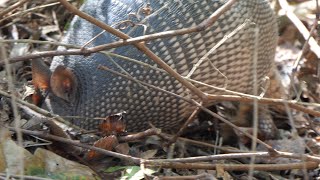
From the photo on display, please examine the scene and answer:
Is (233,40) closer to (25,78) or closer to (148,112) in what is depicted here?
(148,112)

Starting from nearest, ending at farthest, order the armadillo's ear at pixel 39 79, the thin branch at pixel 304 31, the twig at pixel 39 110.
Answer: the twig at pixel 39 110
the armadillo's ear at pixel 39 79
the thin branch at pixel 304 31

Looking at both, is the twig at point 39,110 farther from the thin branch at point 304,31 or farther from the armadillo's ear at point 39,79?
the thin branch at point 304,31

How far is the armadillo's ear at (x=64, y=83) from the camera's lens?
3.84m

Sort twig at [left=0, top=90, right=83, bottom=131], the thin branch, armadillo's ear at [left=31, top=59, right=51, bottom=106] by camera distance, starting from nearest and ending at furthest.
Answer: twig at [left=0, top=90, right=83, bottom=131] → armadillo's ear at [left=31, top=59, right=51, bottom=106] → the thin branch

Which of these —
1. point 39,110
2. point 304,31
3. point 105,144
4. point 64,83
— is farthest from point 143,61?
point 304,31

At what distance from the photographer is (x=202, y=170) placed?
3672 millimetres

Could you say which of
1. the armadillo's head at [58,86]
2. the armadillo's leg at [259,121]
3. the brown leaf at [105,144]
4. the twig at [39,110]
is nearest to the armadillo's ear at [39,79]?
the armadillo's head at [58,86]

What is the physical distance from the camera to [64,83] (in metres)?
3.93

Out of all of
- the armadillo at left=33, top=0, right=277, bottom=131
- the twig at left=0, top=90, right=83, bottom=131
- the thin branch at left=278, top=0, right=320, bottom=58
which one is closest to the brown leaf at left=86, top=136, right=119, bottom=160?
the twig at left=0, top=90, right=83, bottom=131

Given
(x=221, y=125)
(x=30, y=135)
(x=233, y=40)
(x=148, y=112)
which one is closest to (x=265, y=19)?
(x=233, y=40)

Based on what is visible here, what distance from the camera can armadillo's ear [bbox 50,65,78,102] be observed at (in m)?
3.84

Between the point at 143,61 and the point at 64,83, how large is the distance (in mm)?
538

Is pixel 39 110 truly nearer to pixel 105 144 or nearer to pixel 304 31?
pixel 105 144

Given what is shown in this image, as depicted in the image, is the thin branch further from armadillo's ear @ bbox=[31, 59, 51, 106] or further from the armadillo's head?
armadillo's ear @ bbox=[31, 59, 51, 106]
